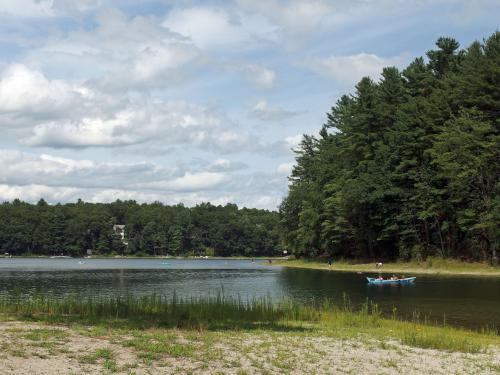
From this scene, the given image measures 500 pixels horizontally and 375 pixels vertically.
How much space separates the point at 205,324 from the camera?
19.7 metres

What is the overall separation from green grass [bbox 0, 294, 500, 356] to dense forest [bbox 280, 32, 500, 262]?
40.9 metres

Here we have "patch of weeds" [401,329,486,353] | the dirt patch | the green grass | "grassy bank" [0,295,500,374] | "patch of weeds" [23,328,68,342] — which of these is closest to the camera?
the dirt patch

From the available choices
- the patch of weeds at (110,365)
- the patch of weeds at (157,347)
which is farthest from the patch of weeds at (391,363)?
the patch of weeds at (110,365)

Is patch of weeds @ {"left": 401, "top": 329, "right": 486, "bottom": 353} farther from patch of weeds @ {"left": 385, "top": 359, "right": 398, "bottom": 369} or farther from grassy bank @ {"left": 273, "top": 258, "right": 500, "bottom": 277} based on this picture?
grassy bank @ {"left": 273, "top": 258, "right": 500, "bottom": 277}

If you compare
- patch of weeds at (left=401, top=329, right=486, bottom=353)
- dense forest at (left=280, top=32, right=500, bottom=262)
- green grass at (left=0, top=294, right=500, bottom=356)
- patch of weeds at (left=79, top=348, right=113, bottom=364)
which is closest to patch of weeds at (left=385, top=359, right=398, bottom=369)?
patch of weeds at (left=401, top=329, right=486, bottom=353)

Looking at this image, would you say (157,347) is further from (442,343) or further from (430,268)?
(430,268)

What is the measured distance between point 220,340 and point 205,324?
318cm

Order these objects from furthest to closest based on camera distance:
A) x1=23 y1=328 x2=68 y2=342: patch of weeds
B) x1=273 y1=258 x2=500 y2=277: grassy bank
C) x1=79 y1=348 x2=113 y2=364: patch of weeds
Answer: x1=273 y1=258 x2=500 y2=277: grassy bank
x1=23 y1=328 x2=68 y2=342: patch of weeds
x1=79 y1=348 x2=113 y2=364: patch of weeds

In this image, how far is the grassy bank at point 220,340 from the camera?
13.5 metres

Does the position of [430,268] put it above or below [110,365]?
below

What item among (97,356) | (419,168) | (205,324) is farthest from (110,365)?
(419,168)

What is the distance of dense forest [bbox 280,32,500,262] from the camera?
63438 millimetres

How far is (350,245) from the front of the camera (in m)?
90.6

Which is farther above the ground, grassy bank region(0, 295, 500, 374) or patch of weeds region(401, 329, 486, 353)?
grassy bank region(0, 295, 500, 374)
